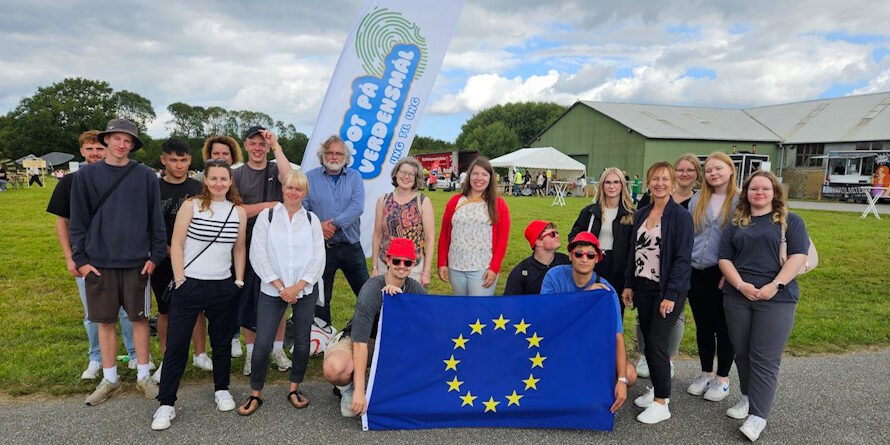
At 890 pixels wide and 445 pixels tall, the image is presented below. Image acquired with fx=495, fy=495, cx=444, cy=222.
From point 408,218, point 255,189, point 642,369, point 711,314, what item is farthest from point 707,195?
point 255,189

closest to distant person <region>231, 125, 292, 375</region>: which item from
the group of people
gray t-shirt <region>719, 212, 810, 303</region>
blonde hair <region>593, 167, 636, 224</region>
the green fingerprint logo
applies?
the group of people

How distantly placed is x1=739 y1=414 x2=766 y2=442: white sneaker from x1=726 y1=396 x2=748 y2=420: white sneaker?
0.74 feet

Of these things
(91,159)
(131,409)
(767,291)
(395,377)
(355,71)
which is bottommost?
(131,409)

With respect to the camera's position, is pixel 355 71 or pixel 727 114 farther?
pixel 727 114

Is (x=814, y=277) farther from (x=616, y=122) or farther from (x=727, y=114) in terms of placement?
(x=727, y=114)

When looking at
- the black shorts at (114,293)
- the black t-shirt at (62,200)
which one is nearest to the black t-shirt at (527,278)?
the black shorts at (114,293)

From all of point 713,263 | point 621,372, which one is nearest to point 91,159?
point 621,372

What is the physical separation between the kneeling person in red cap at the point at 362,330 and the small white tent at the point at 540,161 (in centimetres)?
3060

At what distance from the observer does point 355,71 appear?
602 centimetres

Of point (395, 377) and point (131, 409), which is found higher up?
point (395, 377)

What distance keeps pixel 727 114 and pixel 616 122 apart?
13.0 metres

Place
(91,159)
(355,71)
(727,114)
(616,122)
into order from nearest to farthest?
1. (91,159)
2. (355,71)
3. (616,122)
4. (727,114)

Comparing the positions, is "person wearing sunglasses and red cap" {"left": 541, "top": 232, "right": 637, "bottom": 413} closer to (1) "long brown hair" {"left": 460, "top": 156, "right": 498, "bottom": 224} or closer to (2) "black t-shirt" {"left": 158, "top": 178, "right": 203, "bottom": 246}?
(1) "long brown hair" {"left": 460, "top": 156, "right": 498, "bottom": 224}

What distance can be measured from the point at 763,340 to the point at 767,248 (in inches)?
25.7
